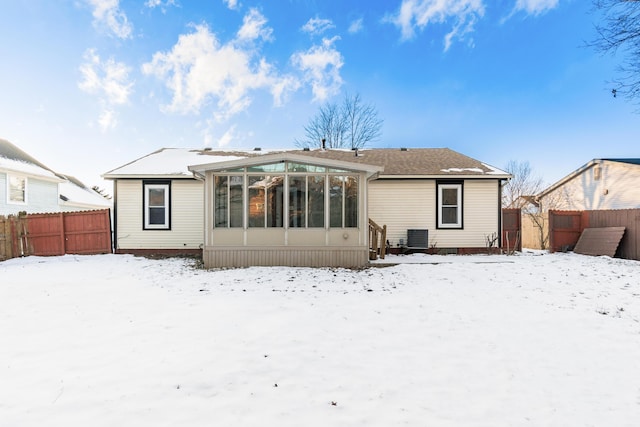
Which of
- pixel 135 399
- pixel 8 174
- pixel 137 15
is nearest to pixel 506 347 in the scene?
pixel 135 399

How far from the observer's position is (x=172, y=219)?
11.1m

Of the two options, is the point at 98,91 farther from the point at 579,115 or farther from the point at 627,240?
the point at 579,115

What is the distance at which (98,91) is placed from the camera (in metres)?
14.5

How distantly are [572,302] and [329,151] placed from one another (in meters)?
11.1

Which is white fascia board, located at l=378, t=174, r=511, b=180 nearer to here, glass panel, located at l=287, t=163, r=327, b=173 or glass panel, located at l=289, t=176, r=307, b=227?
glass panel, located at l=287, t=163, r=327, b=173

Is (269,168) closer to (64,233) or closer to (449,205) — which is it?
(449,205)

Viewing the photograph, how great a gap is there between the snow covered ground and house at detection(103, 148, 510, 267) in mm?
1898

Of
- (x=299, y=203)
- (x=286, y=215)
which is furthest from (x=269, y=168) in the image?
(x=286, y=215)

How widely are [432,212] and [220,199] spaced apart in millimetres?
7550

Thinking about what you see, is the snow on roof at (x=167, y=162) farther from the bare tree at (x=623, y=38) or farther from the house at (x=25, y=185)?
the bare tree at (x=623, y=38)

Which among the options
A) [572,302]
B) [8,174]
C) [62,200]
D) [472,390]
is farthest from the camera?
[62,200]

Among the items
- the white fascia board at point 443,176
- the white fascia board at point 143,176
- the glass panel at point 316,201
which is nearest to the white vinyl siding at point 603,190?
the white fascia board at point 443,176

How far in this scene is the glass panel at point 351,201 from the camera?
28.7ft

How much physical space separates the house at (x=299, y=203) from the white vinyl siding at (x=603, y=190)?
36.1ft
